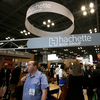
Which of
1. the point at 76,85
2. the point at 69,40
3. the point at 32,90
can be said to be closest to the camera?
the point at 32,90

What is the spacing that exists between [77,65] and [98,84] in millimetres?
825

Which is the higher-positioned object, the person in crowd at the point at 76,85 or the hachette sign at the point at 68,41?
the hachette sign at the point at 68,41

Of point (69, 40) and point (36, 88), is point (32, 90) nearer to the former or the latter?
point (36, 88)

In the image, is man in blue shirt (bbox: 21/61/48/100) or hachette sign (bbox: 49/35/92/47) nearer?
man in blue shirt (bbox: 21/61/48/100)

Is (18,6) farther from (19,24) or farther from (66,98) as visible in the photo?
(66,98)

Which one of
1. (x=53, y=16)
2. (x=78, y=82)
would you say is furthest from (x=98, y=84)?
(x=53, y=16)

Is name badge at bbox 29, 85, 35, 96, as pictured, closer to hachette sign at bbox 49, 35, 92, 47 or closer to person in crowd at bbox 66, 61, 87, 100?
person in crowd at bbox 66, 61, 87, 100

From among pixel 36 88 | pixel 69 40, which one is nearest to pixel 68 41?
pixel 69 40

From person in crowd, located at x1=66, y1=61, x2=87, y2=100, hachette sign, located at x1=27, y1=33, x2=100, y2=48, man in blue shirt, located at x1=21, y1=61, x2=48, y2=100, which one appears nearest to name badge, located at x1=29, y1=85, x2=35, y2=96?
man in blue shirt, located at x1=21, y1=61, x2=48, y2=100

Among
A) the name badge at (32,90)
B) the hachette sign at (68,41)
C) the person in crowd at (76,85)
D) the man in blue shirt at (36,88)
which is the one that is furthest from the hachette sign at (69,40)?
the name badge at (32,90)

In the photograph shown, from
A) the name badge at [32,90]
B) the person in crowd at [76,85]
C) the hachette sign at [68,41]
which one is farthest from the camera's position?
the hachette sign at [68,41]

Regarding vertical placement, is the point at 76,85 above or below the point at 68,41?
below

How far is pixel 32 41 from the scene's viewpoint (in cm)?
271

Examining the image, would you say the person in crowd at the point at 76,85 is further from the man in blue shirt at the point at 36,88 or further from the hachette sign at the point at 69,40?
the hachette sign at the point at 69,40
